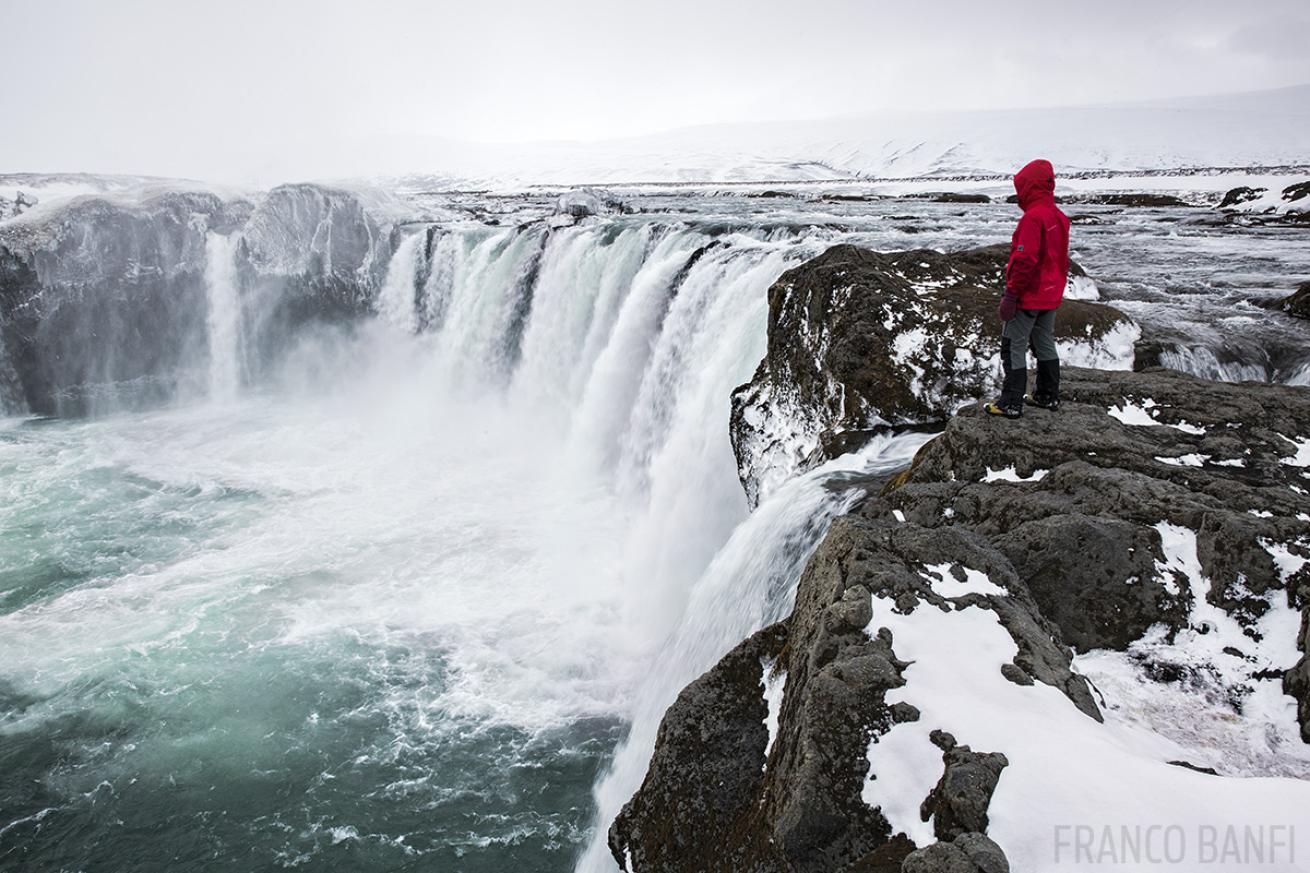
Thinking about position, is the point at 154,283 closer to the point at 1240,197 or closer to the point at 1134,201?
the point at 1134,201

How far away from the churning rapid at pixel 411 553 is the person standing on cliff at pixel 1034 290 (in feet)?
5.25

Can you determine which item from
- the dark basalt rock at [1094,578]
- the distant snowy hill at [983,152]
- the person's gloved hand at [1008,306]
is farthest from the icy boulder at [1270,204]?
the distant snowy hill at [983,152]

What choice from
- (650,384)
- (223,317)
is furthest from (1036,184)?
(223,317)

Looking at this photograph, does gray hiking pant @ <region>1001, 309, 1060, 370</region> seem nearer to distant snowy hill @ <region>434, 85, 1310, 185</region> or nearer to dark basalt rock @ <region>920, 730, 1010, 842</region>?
dark basalt rock @ <region>920, 730, 1010, 842</region>

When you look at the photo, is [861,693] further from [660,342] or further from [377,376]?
[377,376]

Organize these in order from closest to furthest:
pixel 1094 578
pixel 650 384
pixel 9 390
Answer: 1. pixel 1094 578
2. pixel 650 384
3. pixel 9 390

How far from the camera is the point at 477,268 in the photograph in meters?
24.0

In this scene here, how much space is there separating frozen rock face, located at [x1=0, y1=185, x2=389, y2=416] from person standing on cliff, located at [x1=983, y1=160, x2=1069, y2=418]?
25271 mm

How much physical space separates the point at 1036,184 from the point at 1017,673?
4251 mm

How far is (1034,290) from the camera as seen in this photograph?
20.0 ft

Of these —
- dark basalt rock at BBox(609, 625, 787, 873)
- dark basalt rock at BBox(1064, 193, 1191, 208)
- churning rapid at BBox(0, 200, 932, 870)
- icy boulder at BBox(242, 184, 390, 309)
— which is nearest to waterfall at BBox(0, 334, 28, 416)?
churning rapid at BBox(0, 200, 932, 870)

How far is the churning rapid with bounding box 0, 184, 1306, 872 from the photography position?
7918 millimetres

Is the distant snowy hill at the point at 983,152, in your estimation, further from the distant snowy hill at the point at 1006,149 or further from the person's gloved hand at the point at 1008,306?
the person's gloved hand at the point at 1008,306

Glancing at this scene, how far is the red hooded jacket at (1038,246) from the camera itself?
19.3ft
